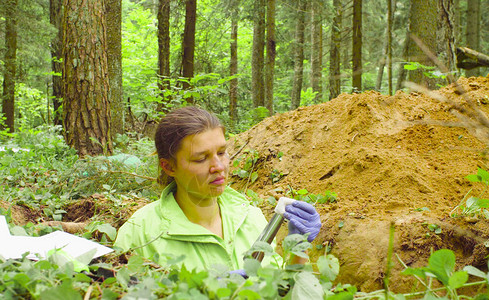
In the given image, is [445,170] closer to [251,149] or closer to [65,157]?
[251,149]

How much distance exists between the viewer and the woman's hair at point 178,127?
8.14 ft

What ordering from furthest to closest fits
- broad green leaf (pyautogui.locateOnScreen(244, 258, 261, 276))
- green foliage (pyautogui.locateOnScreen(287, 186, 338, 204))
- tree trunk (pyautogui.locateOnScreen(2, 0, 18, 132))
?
tree trunk (pyautogui.locateOnScreen(2, 0, 18, 132))
green foliage (pyautogui.locateOnScreen(287, 186, 338, 204))
broad green leaf (pyautogui.locateOnScreen(244, 258, 261, 276))

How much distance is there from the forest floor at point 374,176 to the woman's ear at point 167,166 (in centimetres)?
76

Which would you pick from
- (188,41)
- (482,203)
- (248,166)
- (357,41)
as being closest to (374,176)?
(482,203)

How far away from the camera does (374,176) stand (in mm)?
3984

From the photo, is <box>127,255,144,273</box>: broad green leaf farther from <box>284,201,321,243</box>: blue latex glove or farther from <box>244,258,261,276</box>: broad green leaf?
<box>284,201,321,243</box>: blue latex glove

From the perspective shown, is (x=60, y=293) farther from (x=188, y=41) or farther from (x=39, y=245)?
(x=188, y=41)

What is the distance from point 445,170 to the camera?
394cm

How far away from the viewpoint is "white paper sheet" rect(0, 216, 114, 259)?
1.49 m

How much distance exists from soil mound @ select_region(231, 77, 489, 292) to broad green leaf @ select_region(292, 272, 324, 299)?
1.77 metres

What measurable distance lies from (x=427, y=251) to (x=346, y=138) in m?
1.90

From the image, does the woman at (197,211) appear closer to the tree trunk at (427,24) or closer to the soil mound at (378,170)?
the soil mound at (378,170)

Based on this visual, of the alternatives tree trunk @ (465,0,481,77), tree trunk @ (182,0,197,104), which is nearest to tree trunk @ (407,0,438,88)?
tree trunk @ (182,0,197,104)

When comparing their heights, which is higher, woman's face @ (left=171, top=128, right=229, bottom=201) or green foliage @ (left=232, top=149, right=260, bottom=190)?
woman's face @ (left=171, top=128, right=229, bottom=201)
